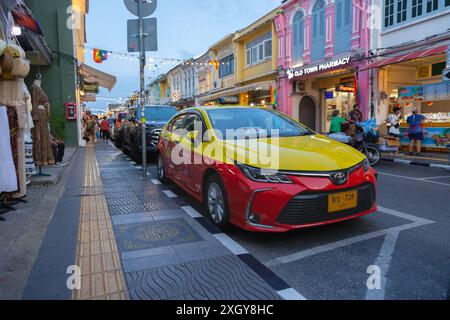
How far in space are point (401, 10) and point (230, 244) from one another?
42.7 ft

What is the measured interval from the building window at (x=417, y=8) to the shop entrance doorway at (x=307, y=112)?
28.1ft

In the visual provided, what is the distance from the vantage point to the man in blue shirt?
1202 centimetres

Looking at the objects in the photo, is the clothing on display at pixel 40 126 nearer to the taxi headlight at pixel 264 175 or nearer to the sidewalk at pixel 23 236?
the sidewalk at pixel 23 236

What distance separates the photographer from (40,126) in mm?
7750

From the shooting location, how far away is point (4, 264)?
3289 mm

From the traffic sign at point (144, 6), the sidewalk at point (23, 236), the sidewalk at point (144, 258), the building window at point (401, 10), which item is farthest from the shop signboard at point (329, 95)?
the sidewalk at point (23, 236)

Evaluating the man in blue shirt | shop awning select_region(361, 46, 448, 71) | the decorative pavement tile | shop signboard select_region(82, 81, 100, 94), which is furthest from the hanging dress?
shop signboard select_region(82, 81, 100, 94)

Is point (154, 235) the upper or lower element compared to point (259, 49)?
lower

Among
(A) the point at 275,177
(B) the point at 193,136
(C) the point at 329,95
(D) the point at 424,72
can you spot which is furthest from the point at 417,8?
(A) the point at 275,177

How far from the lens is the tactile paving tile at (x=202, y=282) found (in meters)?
2.77

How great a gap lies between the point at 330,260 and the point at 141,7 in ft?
22.3

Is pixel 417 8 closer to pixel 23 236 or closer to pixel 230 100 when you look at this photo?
pixel 23 236
